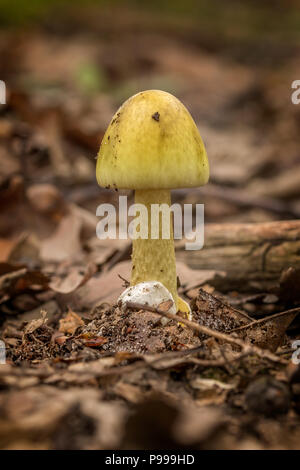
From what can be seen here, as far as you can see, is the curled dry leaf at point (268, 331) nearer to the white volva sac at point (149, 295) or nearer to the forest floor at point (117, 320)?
the forest floor at point (117, 320)

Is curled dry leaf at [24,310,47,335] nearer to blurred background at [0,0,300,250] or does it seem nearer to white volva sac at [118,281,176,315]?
white volva sac at [118,281,176,315]

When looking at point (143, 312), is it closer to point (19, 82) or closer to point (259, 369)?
point (259, 369)

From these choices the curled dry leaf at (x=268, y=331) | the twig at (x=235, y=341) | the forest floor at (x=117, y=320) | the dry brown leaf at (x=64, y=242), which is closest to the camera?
the forest floor at (x=117, y=320)

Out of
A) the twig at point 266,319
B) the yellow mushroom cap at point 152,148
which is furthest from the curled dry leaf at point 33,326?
the twig at point 266,319

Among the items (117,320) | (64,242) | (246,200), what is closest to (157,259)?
(117,320)

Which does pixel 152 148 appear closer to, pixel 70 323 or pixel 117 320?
pixel 117 320

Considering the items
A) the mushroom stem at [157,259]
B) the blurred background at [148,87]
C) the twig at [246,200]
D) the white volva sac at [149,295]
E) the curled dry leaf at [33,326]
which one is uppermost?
the blurred background at [148,87]

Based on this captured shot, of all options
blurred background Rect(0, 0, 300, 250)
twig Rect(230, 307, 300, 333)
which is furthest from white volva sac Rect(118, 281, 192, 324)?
blurred background Rect(0, 0, 300, 250)
